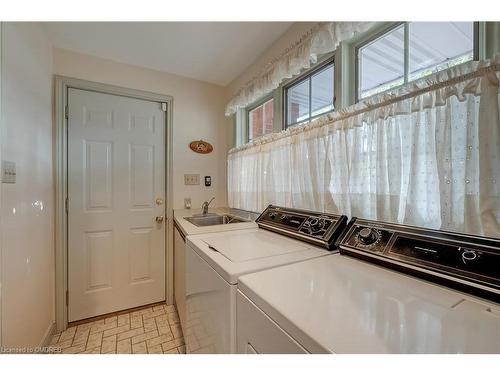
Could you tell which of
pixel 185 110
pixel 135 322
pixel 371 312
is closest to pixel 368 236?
pixel 371 312

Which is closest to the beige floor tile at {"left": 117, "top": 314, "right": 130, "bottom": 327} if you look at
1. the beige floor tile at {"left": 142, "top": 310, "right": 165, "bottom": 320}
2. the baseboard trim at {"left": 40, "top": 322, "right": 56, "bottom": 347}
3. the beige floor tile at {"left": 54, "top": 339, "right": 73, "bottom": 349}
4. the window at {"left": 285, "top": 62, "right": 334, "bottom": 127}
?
the beige floor tile at {"left": 142, "top": 310, "right": 165, "bottom": 320}

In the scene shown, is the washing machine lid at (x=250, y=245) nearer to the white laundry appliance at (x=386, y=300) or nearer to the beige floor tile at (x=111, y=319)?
the white laundry appliance at (x=386, y=300)

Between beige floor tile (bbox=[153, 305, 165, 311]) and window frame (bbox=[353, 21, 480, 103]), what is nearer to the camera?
window frame (bbox=[353, 21, 480, 103])

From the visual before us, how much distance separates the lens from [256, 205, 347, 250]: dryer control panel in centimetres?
107

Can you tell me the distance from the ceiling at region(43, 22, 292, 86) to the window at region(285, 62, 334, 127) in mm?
438

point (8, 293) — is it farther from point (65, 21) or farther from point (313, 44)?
point (313, 44)

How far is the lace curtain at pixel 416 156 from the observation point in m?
0.72

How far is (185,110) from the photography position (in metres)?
2.47

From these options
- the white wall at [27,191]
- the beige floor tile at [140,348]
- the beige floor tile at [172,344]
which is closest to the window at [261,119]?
the white wall at [27,191]

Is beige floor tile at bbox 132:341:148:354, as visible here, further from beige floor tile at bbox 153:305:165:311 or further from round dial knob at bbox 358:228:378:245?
round dial knob at bbox 358:228:378:245

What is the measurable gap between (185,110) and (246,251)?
6.59 feet

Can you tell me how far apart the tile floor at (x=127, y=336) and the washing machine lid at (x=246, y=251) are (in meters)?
1.06

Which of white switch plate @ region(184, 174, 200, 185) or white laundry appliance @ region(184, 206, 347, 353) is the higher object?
white switch plate @ region(184, 174, 200, 185)
